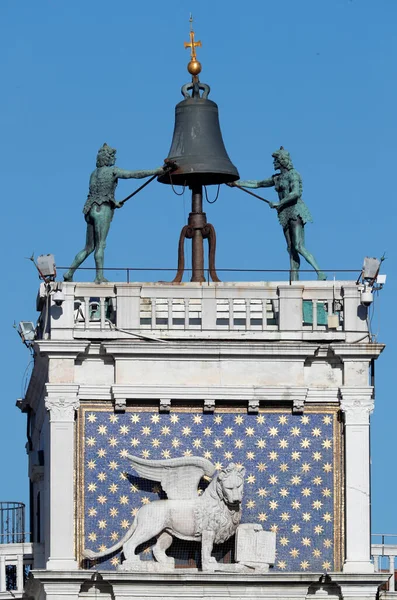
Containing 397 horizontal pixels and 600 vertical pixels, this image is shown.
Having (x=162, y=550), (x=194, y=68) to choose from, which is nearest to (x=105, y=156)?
(x=194, y=68)

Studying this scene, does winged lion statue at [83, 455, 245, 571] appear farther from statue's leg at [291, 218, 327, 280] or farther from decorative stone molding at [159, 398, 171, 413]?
statue's leg at [291, 218, 327, 280]

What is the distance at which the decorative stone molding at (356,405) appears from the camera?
52125mm

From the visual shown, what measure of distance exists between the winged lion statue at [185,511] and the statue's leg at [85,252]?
162 inches

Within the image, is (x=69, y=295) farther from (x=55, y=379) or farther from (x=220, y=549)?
(x=220, y=549)

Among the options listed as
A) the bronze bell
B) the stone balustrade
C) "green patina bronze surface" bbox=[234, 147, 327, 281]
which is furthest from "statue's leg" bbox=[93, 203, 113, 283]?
"green patina bronze surface" bbox=[234, 147, 327, 281]

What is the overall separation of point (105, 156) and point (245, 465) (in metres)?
6.85

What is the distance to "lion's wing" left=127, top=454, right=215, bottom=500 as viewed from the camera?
170ft

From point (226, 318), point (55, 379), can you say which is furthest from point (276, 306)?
point (55, 379)

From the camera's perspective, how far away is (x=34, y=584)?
173 ft

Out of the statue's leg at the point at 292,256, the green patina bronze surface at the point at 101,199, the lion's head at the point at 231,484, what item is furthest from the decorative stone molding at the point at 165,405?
the statue's leg at the point at 292,256

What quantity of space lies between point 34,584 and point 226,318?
6144 mm

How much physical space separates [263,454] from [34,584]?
4.99 meters

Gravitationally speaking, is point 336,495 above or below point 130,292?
below

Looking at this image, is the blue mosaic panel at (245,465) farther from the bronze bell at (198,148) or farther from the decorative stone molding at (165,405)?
the bronze bell at (198,148)
